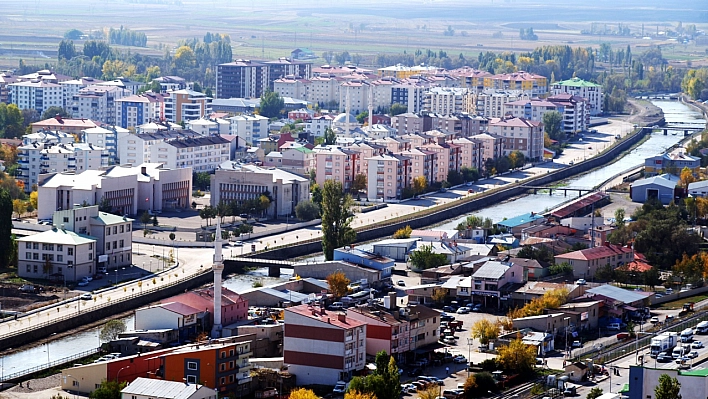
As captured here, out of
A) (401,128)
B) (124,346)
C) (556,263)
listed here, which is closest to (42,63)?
(401,128)

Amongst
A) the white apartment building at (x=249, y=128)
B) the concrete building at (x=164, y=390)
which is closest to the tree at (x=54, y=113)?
the white apartment building at (x=249, y=128)

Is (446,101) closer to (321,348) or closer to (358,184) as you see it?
(358,184)

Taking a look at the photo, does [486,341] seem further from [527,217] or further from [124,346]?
[527,217]

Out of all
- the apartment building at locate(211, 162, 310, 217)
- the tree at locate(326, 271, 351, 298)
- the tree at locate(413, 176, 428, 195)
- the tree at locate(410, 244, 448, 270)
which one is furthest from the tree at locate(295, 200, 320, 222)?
the tree at locate(326, 271, 351, 298)

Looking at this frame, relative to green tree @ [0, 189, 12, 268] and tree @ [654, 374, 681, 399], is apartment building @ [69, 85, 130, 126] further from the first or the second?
tree @ [654, 374, 681, 399]

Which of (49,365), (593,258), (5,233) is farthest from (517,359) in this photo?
(5,233)
